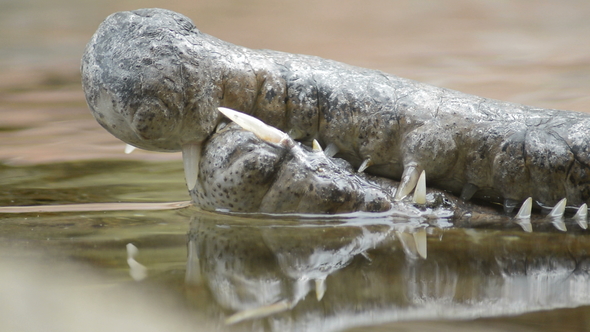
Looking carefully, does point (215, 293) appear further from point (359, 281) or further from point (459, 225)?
point (459, 225)

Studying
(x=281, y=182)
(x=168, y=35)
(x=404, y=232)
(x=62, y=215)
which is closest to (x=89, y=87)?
(x=168, y=35)

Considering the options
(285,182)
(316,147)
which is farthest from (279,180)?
(316,147)

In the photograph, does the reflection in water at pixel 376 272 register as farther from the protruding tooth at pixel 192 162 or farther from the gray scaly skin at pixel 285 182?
the protruding tooth at pixel 192 162

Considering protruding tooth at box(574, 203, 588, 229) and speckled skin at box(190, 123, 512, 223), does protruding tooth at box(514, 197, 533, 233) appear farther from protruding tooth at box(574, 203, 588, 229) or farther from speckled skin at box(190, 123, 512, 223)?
protruding tooth at box(574, 203, 588, 229)

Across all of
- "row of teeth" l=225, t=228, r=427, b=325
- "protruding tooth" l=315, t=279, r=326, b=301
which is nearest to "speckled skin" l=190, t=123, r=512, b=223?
"row of teeth" l=225, t=228, r=427, b=325

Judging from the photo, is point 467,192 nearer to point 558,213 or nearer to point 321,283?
point 558,213

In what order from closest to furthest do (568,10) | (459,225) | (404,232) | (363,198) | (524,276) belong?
(524,276) → (404,232) → (459,225) → (363,198) → (568,10)

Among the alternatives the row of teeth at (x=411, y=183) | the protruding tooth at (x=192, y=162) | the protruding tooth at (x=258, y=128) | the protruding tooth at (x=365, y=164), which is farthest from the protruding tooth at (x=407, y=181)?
the protruding tooth at (x=192, y=162)
